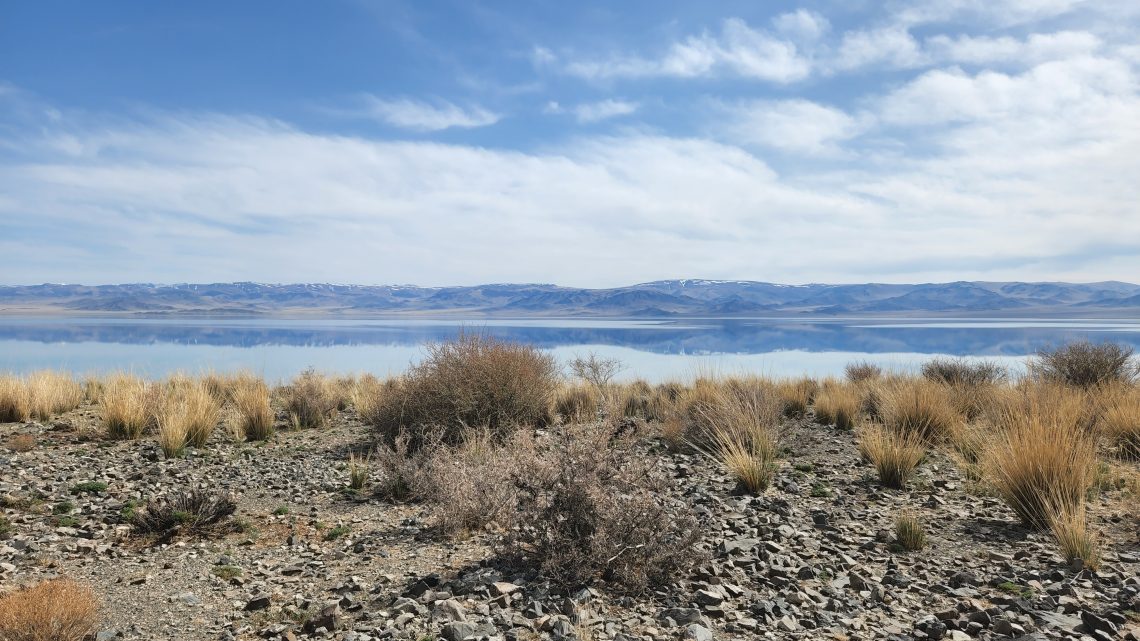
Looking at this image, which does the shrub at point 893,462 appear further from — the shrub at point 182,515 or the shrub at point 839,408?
the shrub at point 182,515

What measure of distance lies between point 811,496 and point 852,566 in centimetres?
198

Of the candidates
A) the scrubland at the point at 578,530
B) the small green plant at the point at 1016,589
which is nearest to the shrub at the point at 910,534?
the scrubland at the point at 578,530

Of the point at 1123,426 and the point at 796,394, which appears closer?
the point at 1123,426

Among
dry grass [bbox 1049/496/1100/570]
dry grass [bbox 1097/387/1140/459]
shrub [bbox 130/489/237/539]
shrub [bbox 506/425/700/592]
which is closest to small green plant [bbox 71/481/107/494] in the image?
shrub [bbox 130/489/237/539]

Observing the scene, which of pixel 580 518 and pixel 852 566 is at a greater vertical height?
pixel 580 518

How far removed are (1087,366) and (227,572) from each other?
13.7 m

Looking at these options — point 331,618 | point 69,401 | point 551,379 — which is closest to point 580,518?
point 331,618

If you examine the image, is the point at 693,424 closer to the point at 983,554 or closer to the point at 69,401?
the point at 983,554

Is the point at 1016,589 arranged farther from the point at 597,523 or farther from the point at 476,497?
the point at 476,497

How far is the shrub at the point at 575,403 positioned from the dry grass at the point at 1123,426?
6.94 meters

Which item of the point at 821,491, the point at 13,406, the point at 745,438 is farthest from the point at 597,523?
the point at 13,406

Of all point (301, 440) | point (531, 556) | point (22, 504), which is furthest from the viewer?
point (301, 440)

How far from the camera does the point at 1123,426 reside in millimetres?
8508

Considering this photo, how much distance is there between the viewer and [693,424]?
31.7 ft
